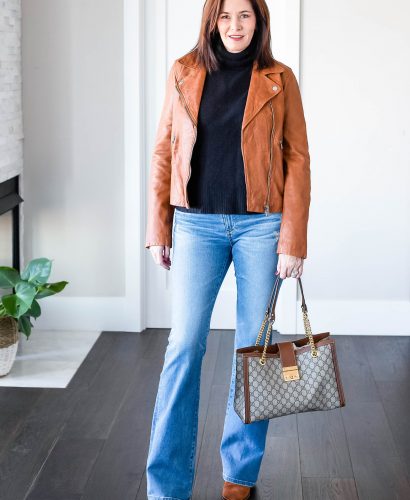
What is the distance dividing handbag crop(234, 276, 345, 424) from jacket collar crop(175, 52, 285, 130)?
1.40 feet

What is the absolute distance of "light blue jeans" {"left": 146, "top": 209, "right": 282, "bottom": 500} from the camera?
2316 mm

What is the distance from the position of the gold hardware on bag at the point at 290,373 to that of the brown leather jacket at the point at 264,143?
0.27 m

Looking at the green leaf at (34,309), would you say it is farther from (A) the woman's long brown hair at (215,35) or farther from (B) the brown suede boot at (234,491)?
(A) the woman's long brown hair at (215,35)

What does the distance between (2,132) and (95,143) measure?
48 cm

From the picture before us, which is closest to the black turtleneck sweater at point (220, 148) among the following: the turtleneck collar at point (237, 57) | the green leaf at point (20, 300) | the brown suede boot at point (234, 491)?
the turtleneck collar at point (237, 57)

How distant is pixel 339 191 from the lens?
13.4ft

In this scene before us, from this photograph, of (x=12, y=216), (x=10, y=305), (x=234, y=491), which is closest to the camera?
(x=234, y=491)

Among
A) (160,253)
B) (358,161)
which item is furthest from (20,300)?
(358,161)

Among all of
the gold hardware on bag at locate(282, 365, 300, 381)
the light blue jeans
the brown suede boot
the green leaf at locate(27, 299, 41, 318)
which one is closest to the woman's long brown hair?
the light blue jeans

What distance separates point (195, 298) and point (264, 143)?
0.41m

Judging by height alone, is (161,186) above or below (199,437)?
above

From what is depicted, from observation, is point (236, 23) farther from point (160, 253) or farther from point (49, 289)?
point (49, 289)

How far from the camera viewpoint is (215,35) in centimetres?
234

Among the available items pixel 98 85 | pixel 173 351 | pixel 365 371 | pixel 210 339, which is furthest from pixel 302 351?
pixel 98 85
